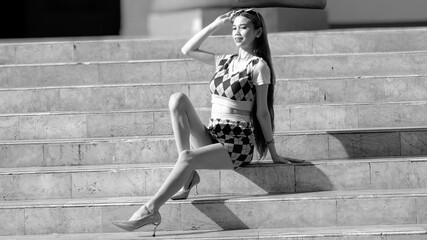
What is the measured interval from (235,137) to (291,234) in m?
0.89

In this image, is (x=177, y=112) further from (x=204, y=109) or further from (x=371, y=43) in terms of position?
(x=371, y=43)

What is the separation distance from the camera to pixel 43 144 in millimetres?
7016

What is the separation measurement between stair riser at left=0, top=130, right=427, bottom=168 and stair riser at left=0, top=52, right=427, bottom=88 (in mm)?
1707

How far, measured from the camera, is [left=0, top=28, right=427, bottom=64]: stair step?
30.4 feet

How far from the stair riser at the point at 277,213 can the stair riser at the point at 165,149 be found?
841 millimetres

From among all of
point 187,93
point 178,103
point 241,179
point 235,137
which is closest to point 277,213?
point 241,179

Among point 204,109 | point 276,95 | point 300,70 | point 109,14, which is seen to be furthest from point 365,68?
point 109,14

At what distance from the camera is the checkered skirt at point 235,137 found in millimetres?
6137

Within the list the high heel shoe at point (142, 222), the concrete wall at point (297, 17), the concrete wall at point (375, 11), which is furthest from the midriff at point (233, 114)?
the concrete wall at point (375, 11)

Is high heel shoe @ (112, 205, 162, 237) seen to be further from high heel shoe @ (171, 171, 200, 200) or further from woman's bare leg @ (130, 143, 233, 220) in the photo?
high heel shoe @ (171, 171, 200, 200)

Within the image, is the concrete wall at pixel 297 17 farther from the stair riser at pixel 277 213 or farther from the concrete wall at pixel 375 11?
the stair riser at pixel 277 213

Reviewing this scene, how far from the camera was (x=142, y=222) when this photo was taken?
5.70 metres

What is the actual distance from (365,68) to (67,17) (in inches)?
253

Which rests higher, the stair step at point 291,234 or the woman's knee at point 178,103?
the woman's knee at point 178,103
